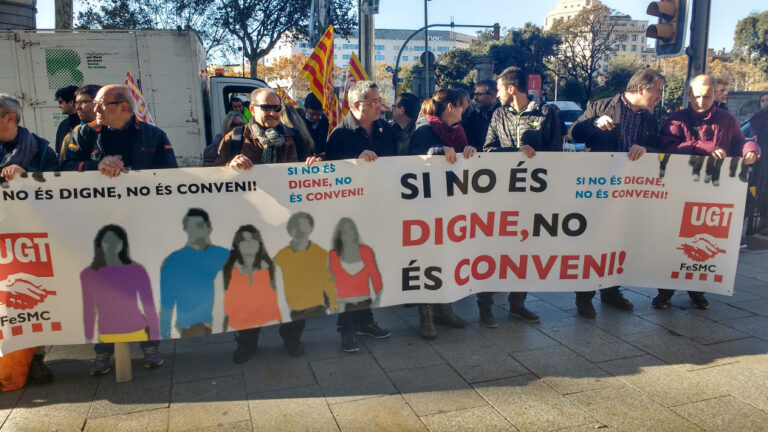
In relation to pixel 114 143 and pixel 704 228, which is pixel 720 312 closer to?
pixel 704 228

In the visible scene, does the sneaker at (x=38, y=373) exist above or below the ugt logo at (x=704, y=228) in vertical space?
below

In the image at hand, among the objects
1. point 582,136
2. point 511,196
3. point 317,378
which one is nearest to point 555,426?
point 317,378

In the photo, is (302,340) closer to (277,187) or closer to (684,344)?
(277,187)

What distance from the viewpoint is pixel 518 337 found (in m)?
4.20

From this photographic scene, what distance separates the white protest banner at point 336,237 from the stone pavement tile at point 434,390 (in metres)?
0.57

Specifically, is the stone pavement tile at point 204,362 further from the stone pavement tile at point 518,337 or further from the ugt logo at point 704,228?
the ugt logo at point 704,228

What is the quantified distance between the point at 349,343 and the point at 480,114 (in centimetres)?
325

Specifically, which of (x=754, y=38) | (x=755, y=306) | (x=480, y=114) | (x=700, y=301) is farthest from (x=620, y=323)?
(x=754, y=38)

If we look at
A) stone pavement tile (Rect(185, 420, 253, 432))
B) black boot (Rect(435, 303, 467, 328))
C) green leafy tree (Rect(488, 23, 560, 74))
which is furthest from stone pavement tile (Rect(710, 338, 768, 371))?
green leafy tree (Rect(488, 23, 560, 74))

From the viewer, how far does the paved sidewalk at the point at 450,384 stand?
304cm

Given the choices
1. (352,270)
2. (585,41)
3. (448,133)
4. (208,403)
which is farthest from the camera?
(585,41)

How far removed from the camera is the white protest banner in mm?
3312

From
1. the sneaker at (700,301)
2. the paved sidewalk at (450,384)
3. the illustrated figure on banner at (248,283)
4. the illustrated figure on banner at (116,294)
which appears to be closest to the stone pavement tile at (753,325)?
the paved sidewalk at (450,384)

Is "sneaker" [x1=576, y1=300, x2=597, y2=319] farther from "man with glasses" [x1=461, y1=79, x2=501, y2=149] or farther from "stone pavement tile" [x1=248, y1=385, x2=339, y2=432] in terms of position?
"stone pavement tile" [x1=248, y1=385, x2=339, y2=432]
